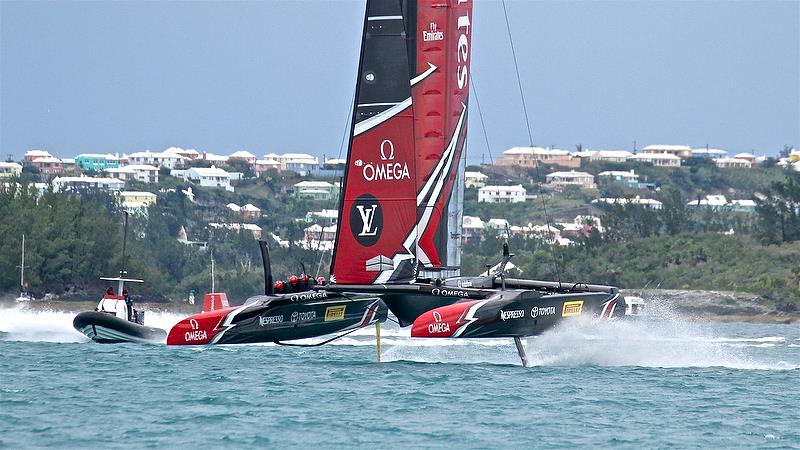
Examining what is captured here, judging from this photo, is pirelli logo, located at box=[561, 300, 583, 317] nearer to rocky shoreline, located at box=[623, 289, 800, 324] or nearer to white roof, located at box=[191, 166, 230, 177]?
rocky shoreline, located at box=[623, 289, 800, 324]

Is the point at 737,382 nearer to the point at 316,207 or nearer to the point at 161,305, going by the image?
the point at 161,305

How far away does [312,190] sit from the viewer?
11538 centimetres

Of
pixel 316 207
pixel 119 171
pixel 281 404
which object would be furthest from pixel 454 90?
pixel 119 171

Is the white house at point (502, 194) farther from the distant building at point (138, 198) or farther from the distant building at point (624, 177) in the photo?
the distant building at point (138, 198)

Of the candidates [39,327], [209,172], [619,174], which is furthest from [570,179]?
[39,327]

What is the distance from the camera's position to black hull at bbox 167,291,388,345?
79.3ft

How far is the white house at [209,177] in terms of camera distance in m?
119

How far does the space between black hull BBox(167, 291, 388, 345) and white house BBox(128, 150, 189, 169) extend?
113 metres

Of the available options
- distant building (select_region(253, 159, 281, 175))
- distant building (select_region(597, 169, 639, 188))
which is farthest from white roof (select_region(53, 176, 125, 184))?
distant building (select_region(597, 169, 639, 188))

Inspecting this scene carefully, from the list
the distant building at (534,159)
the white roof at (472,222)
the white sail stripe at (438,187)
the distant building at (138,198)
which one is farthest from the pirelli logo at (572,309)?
the distant building at (534,159)

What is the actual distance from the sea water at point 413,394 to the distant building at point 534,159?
399ft

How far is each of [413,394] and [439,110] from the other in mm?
7836

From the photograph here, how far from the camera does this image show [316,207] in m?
103

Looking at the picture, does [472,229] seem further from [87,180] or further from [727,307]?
[727,307]
